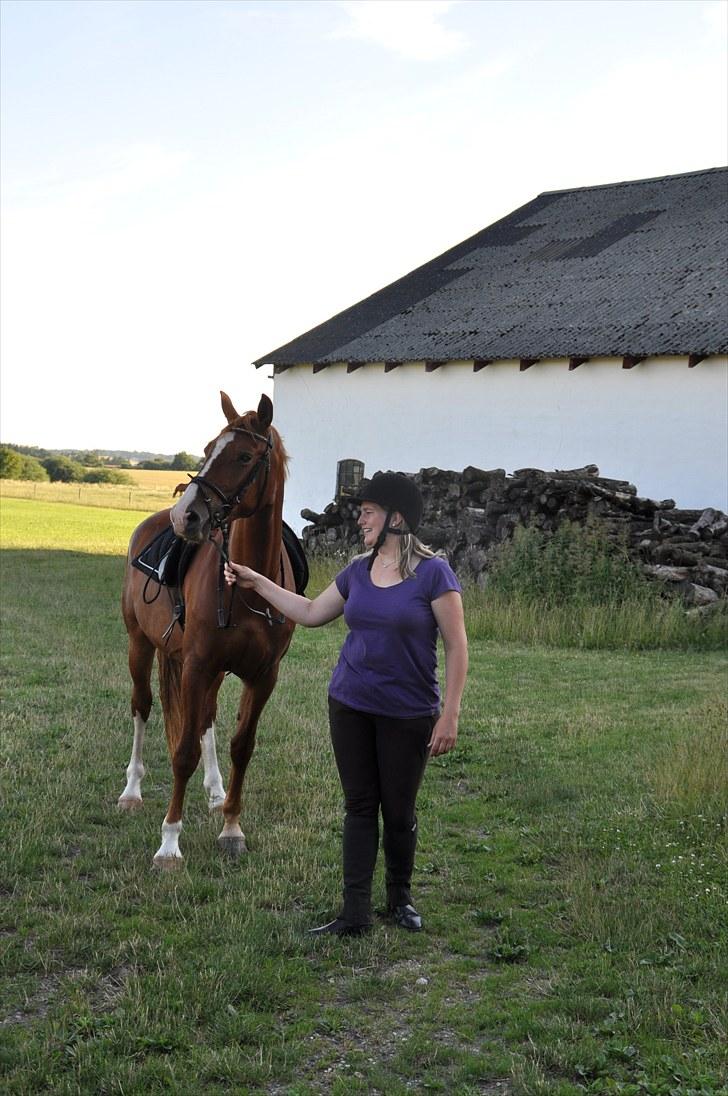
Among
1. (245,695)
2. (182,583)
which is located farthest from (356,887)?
(182,583)

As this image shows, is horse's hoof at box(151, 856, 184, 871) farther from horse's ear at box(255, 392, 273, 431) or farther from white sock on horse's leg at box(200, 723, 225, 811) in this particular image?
horse's ear at box(255, 392, 273, 431)

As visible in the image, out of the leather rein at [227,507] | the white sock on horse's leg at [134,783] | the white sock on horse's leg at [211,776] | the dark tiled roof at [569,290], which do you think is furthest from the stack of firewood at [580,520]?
the leather rein at [227,507]

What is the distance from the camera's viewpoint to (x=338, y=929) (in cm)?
476

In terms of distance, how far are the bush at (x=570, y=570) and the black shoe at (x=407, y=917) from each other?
9424 millimetres

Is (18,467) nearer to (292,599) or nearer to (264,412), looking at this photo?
(264,412)

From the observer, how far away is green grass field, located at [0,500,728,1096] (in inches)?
146

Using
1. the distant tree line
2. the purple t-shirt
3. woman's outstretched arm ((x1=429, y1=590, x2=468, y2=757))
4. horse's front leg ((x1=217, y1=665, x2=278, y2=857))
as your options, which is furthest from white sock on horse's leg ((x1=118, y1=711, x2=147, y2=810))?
the distant tree line

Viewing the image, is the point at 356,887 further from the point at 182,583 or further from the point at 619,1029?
A: the point at 182,583

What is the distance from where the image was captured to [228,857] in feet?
18.9

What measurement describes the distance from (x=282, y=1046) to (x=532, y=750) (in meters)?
4.72

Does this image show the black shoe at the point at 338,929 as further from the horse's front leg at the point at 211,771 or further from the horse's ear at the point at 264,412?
the horse's ear at the point at 264,412

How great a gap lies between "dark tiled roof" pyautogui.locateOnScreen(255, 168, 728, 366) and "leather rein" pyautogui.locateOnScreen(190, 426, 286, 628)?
13.8 metres

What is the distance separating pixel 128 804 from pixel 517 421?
1579 centimetres

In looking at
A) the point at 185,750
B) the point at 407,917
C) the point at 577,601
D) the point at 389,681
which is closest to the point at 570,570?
the point at 577,601
